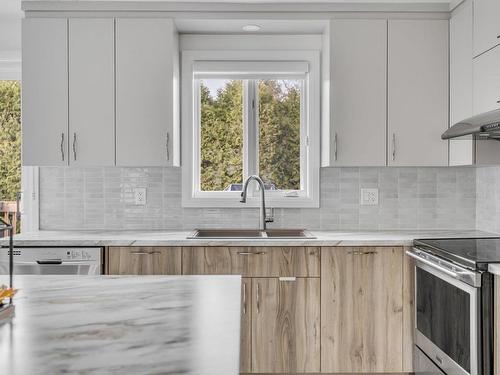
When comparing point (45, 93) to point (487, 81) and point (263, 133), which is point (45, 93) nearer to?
point (263, 133)

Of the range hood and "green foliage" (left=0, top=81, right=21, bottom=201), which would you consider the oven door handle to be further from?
"green foliage" (left=0, top=81, right=21, bottom=201)

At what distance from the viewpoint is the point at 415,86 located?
2996mm

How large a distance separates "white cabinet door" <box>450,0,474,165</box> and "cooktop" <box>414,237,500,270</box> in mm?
465

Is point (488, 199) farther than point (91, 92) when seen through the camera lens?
Yes

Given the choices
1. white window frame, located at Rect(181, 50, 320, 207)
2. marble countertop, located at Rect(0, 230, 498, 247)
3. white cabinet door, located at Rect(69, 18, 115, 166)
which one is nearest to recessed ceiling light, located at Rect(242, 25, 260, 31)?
white window frame, located at Rect(181, 50, 320, 207)

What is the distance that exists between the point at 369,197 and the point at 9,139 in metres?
2.62

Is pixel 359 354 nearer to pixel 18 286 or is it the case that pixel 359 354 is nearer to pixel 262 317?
pixel 262 317

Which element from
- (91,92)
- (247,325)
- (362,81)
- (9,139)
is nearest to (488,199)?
(362,81)

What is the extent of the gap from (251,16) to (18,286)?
215cm

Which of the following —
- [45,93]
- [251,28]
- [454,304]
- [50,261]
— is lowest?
[454,304]

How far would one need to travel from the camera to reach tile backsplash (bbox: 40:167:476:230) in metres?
3.31

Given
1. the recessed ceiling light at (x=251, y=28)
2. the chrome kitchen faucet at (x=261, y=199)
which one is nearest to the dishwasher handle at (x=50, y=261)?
the chrome kitchen faucet at (x=261, y=199)

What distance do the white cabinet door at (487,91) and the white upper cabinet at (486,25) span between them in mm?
48

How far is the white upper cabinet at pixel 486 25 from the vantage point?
96.7 inches
